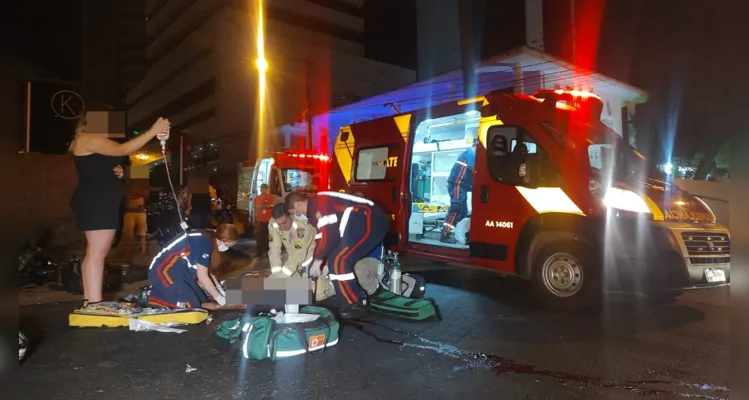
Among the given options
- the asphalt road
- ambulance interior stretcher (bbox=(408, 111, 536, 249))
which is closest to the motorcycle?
the asphalt road

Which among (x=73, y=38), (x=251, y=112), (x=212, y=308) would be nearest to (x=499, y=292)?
(x=212, y=308)

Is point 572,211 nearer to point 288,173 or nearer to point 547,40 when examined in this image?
point 288,173

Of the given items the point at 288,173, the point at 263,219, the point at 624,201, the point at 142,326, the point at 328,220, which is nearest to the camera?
the point at 142,326

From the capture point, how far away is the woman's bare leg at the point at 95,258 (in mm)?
4465

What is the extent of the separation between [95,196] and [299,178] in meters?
8.78

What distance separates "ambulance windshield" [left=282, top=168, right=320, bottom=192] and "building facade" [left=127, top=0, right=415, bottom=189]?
1354 cm

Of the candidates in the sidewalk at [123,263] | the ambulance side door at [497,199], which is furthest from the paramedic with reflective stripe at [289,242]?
the sidewalk at [123,263]

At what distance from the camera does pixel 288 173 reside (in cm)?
1306

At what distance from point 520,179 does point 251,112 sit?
30388 mm

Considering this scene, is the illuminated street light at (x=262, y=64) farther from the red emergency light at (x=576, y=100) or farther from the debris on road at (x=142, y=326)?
the debris on road at (x=142, y=326)

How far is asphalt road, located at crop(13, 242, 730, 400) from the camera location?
319 cm

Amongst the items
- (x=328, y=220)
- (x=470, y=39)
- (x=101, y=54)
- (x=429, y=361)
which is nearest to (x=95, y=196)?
(x=328, y=220)

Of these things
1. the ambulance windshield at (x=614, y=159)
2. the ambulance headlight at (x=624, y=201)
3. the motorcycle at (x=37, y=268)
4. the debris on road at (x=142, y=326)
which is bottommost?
the debris on road at (x=142, y=326)

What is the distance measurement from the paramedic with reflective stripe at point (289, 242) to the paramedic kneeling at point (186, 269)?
16.3 inches
